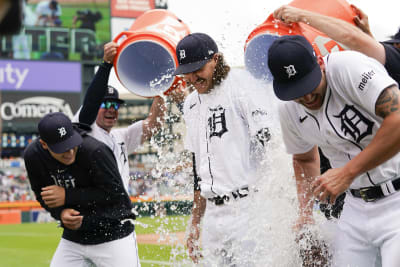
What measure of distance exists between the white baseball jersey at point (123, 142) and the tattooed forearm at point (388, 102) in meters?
2.81

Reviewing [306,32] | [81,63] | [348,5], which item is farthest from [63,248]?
[81,63]

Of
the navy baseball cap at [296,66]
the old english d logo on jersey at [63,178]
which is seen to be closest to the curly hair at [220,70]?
the navy baseball cap at [296,66]

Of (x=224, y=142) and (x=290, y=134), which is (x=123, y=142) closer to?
(x=224, y=142)

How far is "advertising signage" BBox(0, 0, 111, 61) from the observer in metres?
36.0

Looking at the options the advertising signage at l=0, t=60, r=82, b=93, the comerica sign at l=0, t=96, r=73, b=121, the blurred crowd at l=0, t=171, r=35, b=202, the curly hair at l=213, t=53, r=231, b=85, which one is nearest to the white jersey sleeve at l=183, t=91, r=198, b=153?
the curly hair at l=213, t=53, r=231, b=85

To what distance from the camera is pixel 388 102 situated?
2.57m

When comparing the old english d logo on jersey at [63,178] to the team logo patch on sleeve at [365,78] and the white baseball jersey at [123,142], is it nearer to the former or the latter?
the white baseball jersey at [123,142]

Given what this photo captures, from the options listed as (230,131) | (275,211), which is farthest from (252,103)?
(275,211)

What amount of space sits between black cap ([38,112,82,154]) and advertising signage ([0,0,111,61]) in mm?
32081

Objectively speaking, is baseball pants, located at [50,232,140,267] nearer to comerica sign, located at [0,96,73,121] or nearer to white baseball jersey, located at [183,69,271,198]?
white baseball jersey, located at [183,69,271,198]

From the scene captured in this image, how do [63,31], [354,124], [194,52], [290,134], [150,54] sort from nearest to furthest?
[354,124], [290,134], [194,52], [150,54], [63,31]

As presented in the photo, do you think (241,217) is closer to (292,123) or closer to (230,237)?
(230,237)

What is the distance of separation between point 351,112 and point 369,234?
665 mm

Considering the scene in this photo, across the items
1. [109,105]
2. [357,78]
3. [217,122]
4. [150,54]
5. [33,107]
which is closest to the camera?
[357,78]
